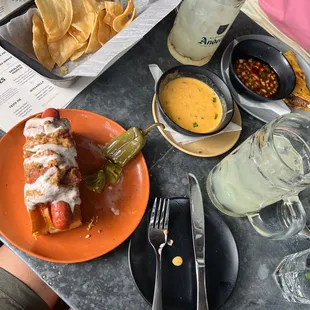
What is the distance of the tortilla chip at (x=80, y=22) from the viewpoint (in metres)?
1.37

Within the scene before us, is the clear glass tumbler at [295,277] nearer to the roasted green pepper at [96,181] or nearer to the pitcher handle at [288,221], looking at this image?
the pitcher handle at [288,221]

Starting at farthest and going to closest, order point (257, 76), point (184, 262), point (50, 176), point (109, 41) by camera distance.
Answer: point (257, 76), point (109, 41), point (184, 262), point (50, 176)

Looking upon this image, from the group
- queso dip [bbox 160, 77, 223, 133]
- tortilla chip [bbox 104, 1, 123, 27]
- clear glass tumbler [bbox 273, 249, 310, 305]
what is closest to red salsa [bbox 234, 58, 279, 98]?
queso dip [bbox 160, 77, 223, 133]

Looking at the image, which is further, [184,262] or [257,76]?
[257,76]

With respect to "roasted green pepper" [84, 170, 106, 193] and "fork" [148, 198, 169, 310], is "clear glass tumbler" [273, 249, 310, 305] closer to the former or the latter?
"fork" [148, 198, 169, 310]

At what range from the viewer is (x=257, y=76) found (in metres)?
1.46

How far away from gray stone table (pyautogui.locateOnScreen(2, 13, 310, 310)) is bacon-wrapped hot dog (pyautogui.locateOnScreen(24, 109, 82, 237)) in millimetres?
138

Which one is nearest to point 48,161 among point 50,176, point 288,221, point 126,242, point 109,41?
point 50,176

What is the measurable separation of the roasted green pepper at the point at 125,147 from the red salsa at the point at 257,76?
1.45 ft

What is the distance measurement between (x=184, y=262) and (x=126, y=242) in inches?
6.4

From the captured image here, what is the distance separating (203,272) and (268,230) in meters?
0.26

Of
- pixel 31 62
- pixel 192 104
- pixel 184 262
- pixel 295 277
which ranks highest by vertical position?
pixel 31 62

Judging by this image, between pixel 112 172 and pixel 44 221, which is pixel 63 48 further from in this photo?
pixel 44 221

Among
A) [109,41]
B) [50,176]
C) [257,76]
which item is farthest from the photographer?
[257,76]
